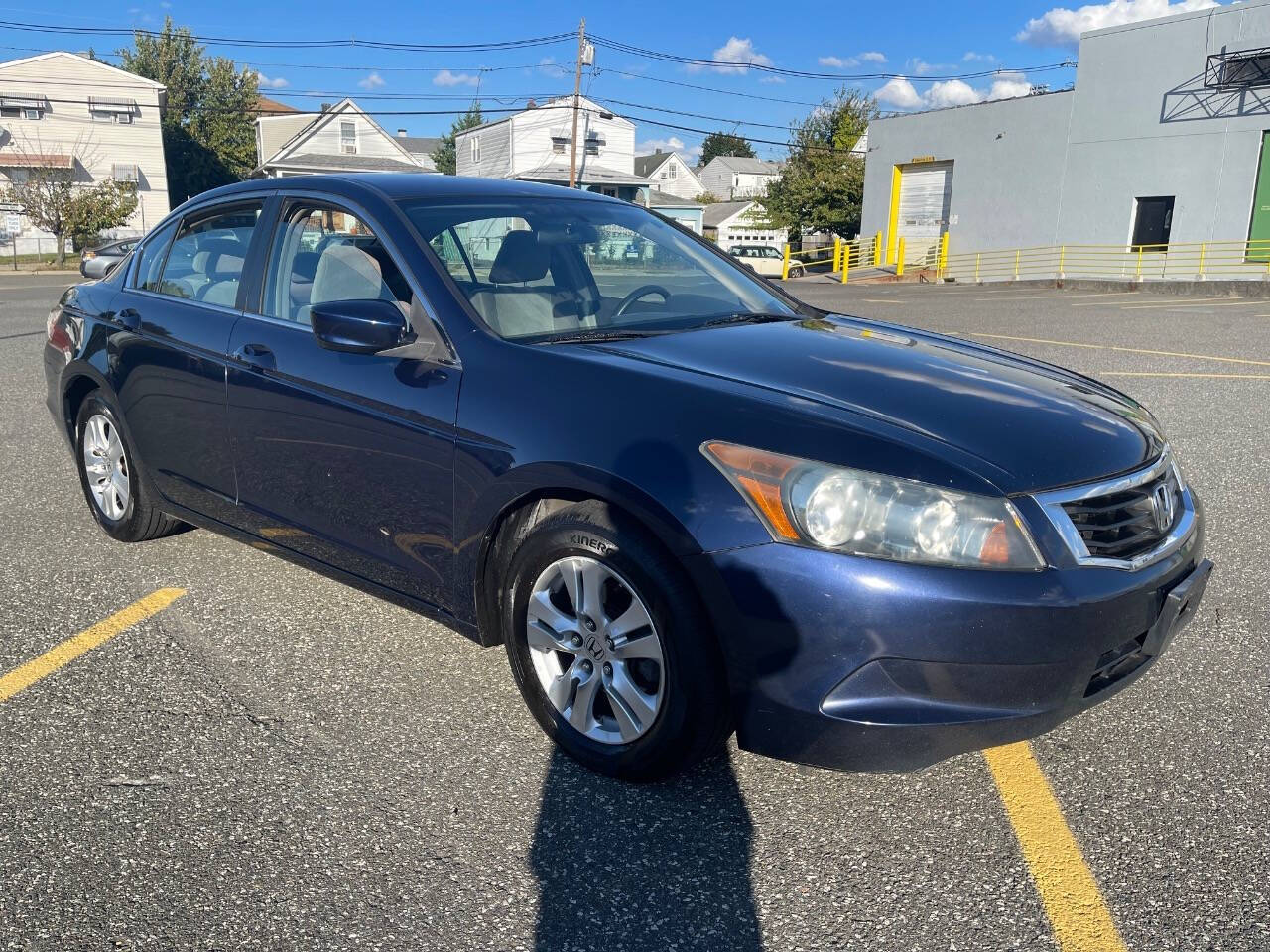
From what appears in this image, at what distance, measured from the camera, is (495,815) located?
8.96 ft

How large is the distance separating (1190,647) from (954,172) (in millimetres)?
35208

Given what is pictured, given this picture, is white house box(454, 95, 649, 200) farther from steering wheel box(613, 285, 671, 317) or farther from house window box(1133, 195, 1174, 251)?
steering wheel box(613, 285, 671, 317)

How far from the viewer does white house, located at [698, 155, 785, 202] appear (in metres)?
101

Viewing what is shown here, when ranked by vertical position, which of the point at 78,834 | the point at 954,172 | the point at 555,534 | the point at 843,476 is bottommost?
the point at 78,834

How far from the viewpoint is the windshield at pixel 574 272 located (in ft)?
11.3

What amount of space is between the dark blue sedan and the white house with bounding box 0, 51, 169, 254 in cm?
4995

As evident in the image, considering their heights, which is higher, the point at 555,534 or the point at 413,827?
the point at 555,534

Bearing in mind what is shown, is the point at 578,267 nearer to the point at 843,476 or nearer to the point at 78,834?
the point at 843,476

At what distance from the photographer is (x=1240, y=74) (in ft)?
90.6

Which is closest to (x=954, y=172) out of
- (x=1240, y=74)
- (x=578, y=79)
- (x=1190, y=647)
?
(x=1240, y=74)

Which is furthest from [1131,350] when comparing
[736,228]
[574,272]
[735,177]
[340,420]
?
[735,177]

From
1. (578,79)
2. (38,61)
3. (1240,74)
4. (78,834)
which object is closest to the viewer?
(78,834)

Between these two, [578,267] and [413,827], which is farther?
[578,267]

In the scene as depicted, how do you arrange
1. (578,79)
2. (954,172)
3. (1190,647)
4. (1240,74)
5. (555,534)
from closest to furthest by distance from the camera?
(555,534) → (1190,647) → (1240,74) → (954,172) → (578,79)
